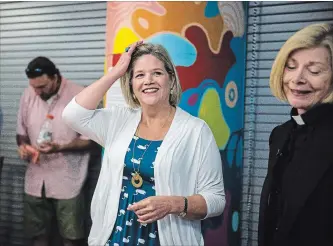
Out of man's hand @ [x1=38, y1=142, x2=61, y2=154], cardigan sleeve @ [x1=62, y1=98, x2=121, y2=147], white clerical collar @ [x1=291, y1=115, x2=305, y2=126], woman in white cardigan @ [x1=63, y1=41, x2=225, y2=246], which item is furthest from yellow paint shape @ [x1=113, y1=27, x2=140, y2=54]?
white clerical collar @ [x1=291, y1=115, x2=305, y2=126]

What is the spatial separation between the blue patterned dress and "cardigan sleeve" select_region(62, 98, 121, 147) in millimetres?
194

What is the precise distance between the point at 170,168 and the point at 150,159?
0.32 ft

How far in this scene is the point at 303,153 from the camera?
1.46 metres

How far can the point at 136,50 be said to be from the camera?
6.17 feet

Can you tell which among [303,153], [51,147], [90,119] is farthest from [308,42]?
[51,147]

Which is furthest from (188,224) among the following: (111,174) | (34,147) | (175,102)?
(34,147)

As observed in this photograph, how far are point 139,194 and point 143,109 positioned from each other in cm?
41

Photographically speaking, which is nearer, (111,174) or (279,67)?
(279,67)

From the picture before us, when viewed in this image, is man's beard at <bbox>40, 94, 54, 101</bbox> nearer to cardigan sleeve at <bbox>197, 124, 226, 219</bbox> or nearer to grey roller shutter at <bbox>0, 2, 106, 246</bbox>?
grey roller shutter at <bbox>0, 2, 106, 246</bbox>

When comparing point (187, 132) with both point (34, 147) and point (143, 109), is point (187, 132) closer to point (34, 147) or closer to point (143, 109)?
point (143, 109)

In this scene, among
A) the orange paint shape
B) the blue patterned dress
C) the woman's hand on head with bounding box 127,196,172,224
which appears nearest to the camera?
the woman's hand on head with bounding box 127,196,172,224

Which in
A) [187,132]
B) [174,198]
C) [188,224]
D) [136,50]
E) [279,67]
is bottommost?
[188,224]

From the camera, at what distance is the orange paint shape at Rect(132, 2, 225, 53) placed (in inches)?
84.1

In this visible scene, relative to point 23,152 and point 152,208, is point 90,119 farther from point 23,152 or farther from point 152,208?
point 23,152
